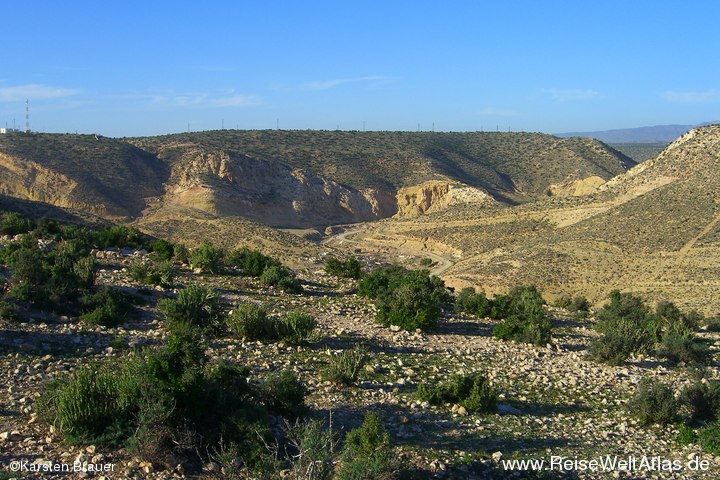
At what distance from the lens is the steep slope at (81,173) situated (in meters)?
48.7

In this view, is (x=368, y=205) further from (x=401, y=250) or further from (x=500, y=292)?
(x=500, y=292)

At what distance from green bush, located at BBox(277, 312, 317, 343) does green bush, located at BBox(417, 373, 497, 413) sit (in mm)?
3110

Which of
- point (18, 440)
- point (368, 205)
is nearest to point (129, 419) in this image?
point (18, 440)

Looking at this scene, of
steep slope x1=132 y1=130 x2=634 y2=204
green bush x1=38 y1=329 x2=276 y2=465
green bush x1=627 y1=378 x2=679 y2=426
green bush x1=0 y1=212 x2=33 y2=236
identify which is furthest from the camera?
steep slope x1=132 y1=130 x2=634 y2=204

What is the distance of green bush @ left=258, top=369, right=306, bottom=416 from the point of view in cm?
812

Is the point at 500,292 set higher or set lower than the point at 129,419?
lower

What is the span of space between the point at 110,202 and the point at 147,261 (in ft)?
109

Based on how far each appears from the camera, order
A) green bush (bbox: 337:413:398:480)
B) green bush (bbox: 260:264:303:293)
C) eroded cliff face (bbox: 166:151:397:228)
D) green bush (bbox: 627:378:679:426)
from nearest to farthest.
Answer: green bush (bbox: 337:413:398:480)
green bush (bbox: 627:378:679:426)
green bush (bbox: 260:264:303:293)
eroded cliff face (bbox: 166:151:397:228)

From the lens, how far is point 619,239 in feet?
107

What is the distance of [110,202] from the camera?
4969cm

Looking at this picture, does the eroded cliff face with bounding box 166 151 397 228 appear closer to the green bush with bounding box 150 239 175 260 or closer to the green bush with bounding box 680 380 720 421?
the green bush with bounding box 150 239 175 260

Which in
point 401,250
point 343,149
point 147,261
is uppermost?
point 343,149

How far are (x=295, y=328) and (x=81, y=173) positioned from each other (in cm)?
4624
